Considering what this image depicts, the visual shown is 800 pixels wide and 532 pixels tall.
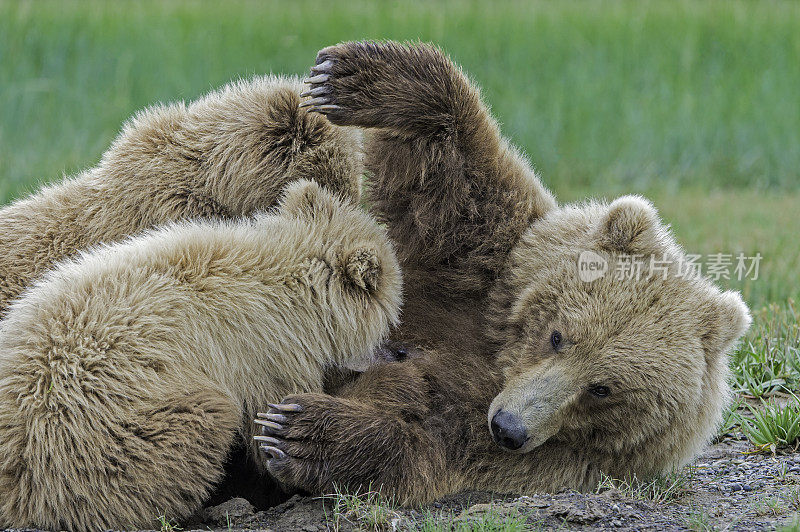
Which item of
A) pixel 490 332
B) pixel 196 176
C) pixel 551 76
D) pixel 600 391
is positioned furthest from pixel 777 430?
pixel 551 76

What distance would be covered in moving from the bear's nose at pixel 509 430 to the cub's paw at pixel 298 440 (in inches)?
25.4

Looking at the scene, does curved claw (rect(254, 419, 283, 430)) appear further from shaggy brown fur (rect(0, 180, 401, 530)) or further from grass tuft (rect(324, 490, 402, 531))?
grass tuft (rect(324, 490, 402, 531))

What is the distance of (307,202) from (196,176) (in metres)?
0.59

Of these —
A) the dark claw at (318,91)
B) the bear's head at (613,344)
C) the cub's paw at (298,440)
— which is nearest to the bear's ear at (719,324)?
the bear's head at (613,344)

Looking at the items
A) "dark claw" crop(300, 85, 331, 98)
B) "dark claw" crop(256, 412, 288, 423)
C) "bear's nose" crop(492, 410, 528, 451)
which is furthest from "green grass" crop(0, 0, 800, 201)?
"bear's nose" crop(492, 410, 528, 451)

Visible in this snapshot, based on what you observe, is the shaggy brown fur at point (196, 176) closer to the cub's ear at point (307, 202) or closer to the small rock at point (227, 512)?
the cub's ear at point (307, 202)

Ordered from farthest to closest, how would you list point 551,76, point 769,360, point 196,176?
point 551,76 < point 769,360 < point 196,176

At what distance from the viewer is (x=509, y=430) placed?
3.57 m

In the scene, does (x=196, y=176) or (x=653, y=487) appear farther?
(x=196, y=176)

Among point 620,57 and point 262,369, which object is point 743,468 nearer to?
point 262,369

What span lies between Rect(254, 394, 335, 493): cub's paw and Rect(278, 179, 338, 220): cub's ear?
2.56 ft

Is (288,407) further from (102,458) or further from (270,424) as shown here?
(102,458)

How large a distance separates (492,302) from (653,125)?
23.6ft

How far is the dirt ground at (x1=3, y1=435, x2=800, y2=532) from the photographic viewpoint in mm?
3303
